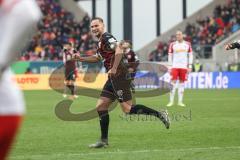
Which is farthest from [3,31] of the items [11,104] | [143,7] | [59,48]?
[143,7]

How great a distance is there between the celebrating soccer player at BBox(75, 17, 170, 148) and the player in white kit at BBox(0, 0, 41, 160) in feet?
20.5

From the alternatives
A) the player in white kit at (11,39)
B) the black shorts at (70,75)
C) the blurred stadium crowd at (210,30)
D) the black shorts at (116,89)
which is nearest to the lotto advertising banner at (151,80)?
the blurred stadium crowd at (210,30)

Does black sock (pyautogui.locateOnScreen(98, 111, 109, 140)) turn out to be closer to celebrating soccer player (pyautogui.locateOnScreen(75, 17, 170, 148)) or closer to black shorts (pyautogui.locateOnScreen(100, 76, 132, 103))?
celebrating soccer player (pyautogui.locateOnScreen(75, 17, 170, 148))

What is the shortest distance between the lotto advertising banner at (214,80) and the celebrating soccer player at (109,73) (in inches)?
902

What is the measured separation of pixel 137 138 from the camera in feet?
37.3

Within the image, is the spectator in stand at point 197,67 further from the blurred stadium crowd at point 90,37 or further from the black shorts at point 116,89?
the black shorts at point 116,89

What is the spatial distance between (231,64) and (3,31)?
32328 mm

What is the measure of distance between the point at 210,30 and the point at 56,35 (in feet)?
32.9

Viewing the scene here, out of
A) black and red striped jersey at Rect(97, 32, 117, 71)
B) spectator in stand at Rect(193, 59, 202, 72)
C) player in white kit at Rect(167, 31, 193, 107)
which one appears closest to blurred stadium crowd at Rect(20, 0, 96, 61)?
spectator in stand at Rect(193, 59, 202, 72)

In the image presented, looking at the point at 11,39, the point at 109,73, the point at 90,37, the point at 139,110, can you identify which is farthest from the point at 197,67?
the point at 11,39

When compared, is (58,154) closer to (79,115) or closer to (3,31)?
(3,31)

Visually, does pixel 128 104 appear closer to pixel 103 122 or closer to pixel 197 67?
pixel 103 122

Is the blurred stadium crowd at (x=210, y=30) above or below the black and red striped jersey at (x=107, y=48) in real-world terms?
above

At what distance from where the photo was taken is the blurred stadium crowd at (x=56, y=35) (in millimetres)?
40375
